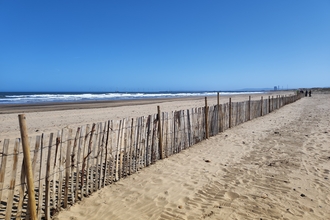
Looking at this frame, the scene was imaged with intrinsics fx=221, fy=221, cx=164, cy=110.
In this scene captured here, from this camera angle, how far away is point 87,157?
3.76 metres

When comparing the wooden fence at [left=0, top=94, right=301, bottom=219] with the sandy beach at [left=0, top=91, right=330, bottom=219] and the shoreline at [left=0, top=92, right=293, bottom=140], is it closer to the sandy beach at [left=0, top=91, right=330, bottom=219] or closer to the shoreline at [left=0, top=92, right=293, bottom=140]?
the sandy beach at [left=0, top=91, right=330, bottom=219]

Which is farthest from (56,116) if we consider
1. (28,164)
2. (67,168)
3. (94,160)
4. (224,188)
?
(224,188)

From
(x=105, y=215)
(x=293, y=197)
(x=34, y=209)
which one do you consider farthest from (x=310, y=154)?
(x=34, y=209)

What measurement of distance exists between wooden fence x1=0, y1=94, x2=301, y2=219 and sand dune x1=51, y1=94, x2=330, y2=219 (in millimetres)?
224

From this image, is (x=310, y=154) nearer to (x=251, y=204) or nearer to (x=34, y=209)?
(x=251, y=204)

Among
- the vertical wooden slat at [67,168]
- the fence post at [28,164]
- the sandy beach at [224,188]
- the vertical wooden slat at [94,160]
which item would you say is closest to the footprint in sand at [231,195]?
the sandy beach at [224,188]

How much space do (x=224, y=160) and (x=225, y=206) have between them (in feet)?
7.58

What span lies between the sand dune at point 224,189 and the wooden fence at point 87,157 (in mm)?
224

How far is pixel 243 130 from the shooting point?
377 inches

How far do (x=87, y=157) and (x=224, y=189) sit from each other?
248cm

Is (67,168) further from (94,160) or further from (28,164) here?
(28,164)

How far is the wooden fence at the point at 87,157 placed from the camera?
2953 mm

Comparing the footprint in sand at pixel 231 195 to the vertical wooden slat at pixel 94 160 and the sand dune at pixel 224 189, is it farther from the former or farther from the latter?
the vertical wooden slat at pixel 94 160

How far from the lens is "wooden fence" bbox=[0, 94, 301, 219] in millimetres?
2953
